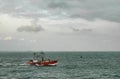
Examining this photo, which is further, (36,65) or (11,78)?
(36,65)

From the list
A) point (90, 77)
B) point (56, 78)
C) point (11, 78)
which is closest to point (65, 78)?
point (56, 78)

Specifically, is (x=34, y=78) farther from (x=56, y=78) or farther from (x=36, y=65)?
(x=36, y=65)

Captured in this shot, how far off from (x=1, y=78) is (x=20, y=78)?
643 cm

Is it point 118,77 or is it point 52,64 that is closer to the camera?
point 118,77

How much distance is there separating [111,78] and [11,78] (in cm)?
3368

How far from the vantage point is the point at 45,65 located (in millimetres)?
145375

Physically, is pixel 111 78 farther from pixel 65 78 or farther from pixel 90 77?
pixel 65 78

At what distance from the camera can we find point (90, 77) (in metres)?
101

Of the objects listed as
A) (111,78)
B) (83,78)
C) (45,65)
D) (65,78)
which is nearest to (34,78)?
(65,78)

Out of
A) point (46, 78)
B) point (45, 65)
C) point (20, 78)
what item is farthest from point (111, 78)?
point (45, 65)

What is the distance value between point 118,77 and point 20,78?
33645 mm

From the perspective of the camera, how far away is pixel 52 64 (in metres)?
147

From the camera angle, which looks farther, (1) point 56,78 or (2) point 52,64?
(2) point 52,64

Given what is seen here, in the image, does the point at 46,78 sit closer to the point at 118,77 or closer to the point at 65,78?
the point at 65,78
